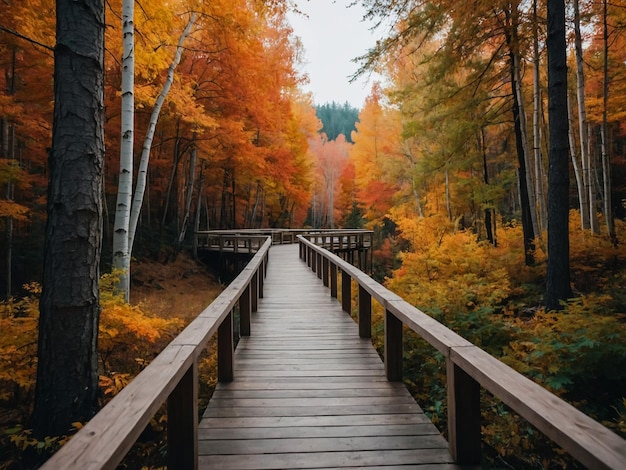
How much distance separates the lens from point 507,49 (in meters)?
9.97

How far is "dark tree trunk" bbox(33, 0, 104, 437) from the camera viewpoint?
3426 millimetres

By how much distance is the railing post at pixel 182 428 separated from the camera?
2068 millimetres

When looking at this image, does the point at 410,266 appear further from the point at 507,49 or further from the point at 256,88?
the point at 256,88

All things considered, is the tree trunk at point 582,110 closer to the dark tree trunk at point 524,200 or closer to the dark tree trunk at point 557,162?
the dark tree trunk at point 524,200

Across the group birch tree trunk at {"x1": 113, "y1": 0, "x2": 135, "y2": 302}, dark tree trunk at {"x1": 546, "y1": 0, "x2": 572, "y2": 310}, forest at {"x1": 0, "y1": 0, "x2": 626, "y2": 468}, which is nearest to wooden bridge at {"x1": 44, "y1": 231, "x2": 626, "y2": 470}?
forest at {"x1": 0, "y1": 0, "x2": 626, "y2": 468}

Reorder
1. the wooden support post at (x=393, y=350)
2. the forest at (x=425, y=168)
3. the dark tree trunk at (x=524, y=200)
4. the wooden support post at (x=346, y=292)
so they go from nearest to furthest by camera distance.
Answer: the wooden support post at (x=393, y=350) → the forest at (x=425, y=168) → the wooden support post at (x=346, y=292) → the dark tree trunk at (x=524, y=200)

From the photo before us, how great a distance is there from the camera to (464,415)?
2.21 metres

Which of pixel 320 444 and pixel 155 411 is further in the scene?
pixel 320 444

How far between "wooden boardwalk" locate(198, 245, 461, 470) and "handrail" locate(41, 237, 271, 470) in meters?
0.33

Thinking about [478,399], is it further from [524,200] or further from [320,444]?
[524,200]

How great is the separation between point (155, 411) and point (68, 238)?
2.66 meters

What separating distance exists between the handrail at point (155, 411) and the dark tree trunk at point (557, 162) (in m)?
6.22

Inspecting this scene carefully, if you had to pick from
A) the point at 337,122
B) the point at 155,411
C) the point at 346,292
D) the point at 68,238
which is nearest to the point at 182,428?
the point at 155,411

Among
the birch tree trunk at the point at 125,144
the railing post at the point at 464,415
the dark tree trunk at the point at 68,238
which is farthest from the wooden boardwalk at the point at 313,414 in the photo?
the birch tree trunk at the point at 125,144
